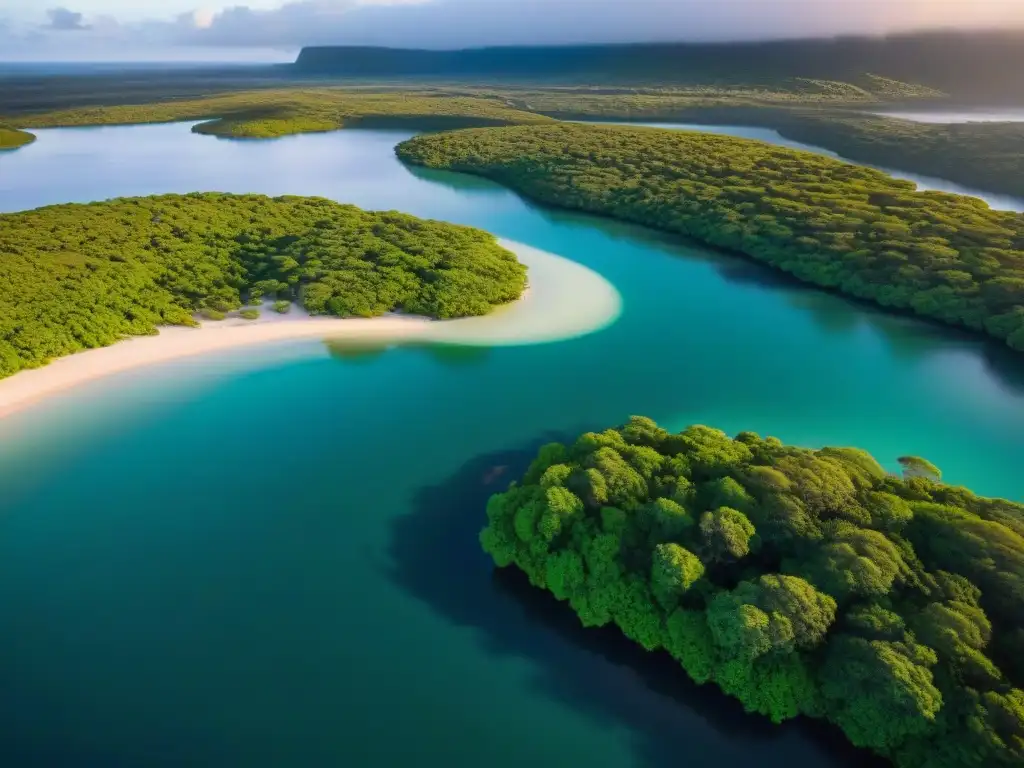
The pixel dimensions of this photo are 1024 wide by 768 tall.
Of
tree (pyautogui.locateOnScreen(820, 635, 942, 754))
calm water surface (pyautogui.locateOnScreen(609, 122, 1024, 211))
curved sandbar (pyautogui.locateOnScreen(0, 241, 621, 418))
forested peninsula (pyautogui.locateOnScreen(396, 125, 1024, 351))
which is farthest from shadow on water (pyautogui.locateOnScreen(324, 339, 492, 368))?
calm water surface (pyautogui.locateOnScreen(609, 122, 1024, 211))

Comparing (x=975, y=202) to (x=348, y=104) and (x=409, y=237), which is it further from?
(x=348, y=104)

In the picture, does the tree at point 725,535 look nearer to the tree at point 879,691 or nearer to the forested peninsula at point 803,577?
the forested peninsula at point 803,577

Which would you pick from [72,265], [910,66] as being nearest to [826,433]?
[72,265]

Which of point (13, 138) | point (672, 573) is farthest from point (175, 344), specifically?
point (13, 138)

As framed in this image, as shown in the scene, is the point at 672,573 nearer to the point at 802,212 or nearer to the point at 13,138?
the point at 802,212

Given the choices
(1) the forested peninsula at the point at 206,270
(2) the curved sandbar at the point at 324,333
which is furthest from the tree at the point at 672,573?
(1) the forested peninsula at the point at 206,270

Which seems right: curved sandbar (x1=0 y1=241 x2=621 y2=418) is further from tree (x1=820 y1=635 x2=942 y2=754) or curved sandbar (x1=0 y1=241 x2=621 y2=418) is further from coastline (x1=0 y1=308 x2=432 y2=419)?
tree (x1=820 y1=635 x2=942 y2=754)
